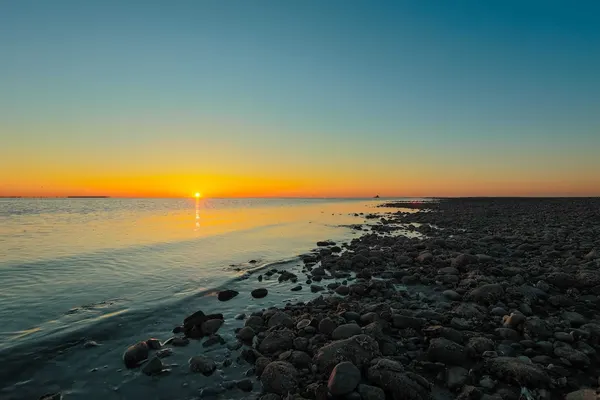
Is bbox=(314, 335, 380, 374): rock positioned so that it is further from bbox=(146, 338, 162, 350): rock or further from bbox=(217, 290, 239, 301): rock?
bbox=(217, 290, 239, 301): rock

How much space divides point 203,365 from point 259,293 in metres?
5.67

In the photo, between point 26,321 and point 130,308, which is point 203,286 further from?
point 26,321

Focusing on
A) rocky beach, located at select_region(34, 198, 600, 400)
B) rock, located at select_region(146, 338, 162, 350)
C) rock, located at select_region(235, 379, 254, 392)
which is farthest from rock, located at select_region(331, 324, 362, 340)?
rock, located at select_region(146, 338, 162, 350)

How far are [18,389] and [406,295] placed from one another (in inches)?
414

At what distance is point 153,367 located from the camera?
6.87 meters

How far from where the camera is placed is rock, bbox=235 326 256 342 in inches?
327

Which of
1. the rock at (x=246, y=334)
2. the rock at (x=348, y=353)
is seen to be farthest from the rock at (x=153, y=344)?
the rock at (x=348, y=353)

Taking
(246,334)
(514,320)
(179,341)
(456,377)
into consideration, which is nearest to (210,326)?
(179,341)

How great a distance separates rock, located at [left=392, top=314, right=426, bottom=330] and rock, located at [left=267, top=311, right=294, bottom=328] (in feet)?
9.04

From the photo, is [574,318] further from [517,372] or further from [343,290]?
[343,290]

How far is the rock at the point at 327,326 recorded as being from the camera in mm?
8016

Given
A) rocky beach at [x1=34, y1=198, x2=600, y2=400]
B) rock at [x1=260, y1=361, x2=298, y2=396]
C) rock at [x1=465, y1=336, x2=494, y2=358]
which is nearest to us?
rocky beach at [x1=34, y1=198, x2=600, y2=400]

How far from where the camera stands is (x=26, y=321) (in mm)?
9852

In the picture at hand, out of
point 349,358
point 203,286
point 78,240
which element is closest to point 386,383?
point 349,358
